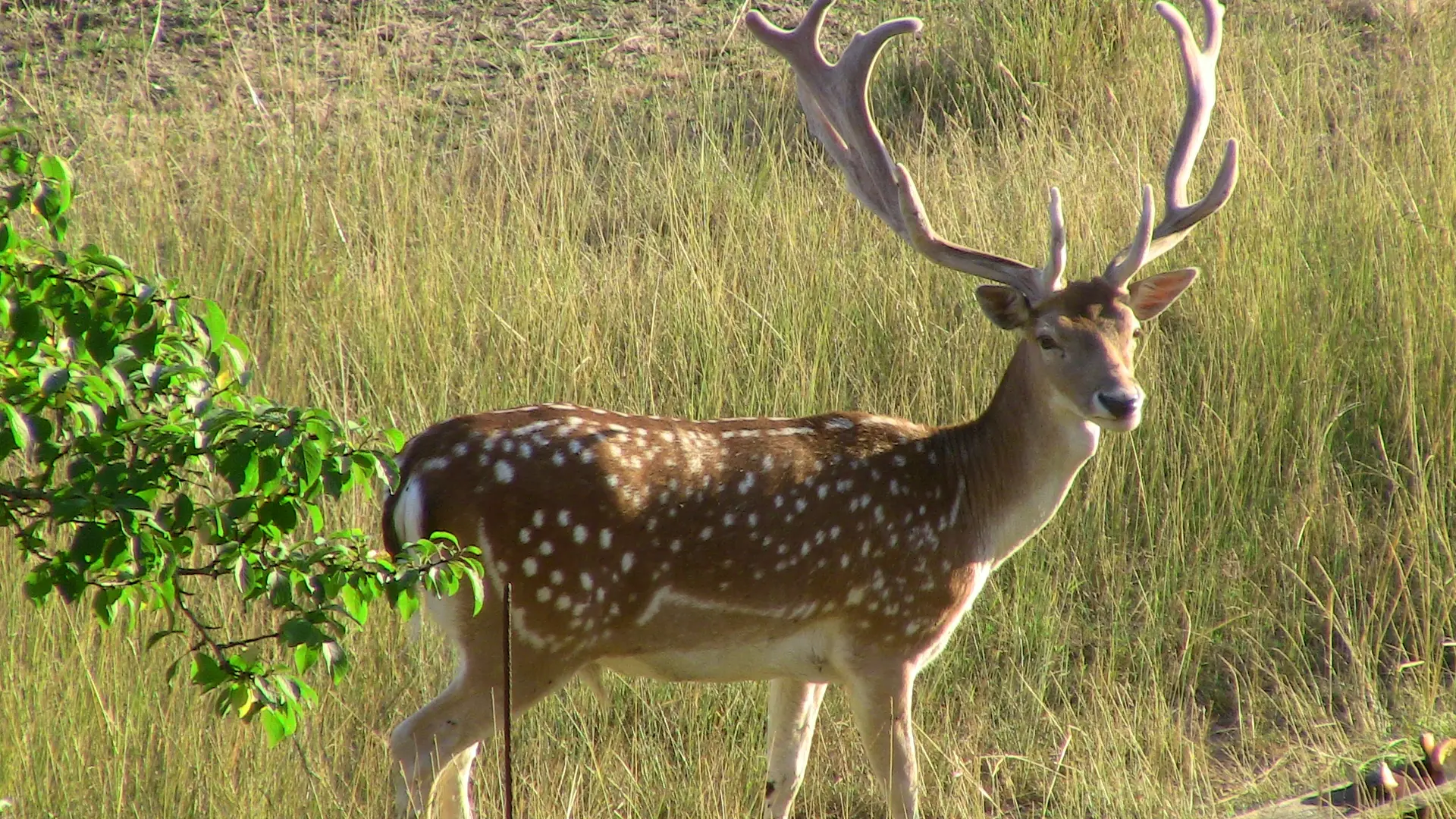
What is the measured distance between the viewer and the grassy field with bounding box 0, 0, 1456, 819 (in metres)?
4.14

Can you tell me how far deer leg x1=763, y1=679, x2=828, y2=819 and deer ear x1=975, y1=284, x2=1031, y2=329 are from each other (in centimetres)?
114

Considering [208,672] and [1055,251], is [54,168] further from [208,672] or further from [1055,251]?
[1055,251]

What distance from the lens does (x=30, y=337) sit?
6.86 ft

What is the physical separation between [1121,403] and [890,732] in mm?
1053

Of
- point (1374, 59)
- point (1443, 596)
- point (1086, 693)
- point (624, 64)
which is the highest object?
point (1374, 59)

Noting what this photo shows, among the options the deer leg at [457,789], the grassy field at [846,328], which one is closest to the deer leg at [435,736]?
the deer leg at [457,789]

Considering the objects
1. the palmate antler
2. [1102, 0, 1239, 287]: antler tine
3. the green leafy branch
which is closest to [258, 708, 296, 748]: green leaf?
the green leafy branch

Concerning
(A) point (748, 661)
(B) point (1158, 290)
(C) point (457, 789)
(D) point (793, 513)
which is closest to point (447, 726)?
(C) point (457, 789)

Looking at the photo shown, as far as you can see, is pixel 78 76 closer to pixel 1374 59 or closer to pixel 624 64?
pixel 624 64

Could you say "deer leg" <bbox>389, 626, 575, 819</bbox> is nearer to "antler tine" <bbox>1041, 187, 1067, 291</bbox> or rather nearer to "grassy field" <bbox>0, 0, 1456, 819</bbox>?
"grassy field" <bbox>0, 0, 1456, 819</bbox>

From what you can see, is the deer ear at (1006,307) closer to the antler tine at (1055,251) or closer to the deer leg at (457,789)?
the antler tine at (1055,251)

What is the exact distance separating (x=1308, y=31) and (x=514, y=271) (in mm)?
5272

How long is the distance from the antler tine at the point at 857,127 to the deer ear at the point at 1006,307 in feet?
0.28

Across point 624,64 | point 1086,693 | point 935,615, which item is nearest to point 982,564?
point 935,615
